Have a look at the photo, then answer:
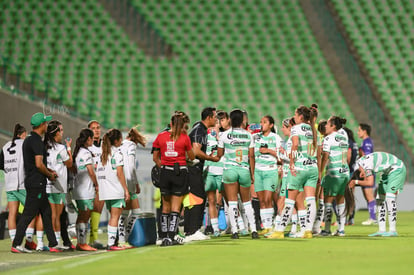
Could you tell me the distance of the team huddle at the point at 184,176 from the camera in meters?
10.5

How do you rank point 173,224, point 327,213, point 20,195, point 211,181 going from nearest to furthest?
point 173,224, point 20,195, point 327,213, point 211,181

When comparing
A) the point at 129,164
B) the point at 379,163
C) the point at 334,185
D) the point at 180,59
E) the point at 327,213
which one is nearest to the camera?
the point at 129,164

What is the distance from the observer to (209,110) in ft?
38.5

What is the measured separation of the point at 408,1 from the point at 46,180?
80.0 feet

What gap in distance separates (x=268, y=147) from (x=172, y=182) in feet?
8.13

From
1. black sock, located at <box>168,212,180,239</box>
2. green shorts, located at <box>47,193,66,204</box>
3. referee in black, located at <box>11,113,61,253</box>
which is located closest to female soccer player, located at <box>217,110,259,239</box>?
black sock, located at <box>168,212,180,239</box>

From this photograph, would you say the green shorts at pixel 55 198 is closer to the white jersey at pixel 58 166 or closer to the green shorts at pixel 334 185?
the white jersey at pixel 58 166

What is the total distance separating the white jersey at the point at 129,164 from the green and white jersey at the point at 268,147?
2.05 m

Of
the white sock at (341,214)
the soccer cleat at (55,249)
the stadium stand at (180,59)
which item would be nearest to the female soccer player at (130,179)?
the soccer cleat at (55,249)

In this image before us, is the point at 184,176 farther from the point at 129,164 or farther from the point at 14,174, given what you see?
the point at 14,174

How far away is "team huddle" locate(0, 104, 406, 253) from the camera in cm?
1052

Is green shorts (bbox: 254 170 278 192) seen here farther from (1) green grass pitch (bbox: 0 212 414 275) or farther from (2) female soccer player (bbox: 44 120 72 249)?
(2) female soccer player (bbox: 44 120 72 249)

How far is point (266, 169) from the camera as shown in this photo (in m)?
12.3

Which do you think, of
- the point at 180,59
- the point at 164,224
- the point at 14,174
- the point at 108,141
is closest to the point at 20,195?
the point at 14,174
